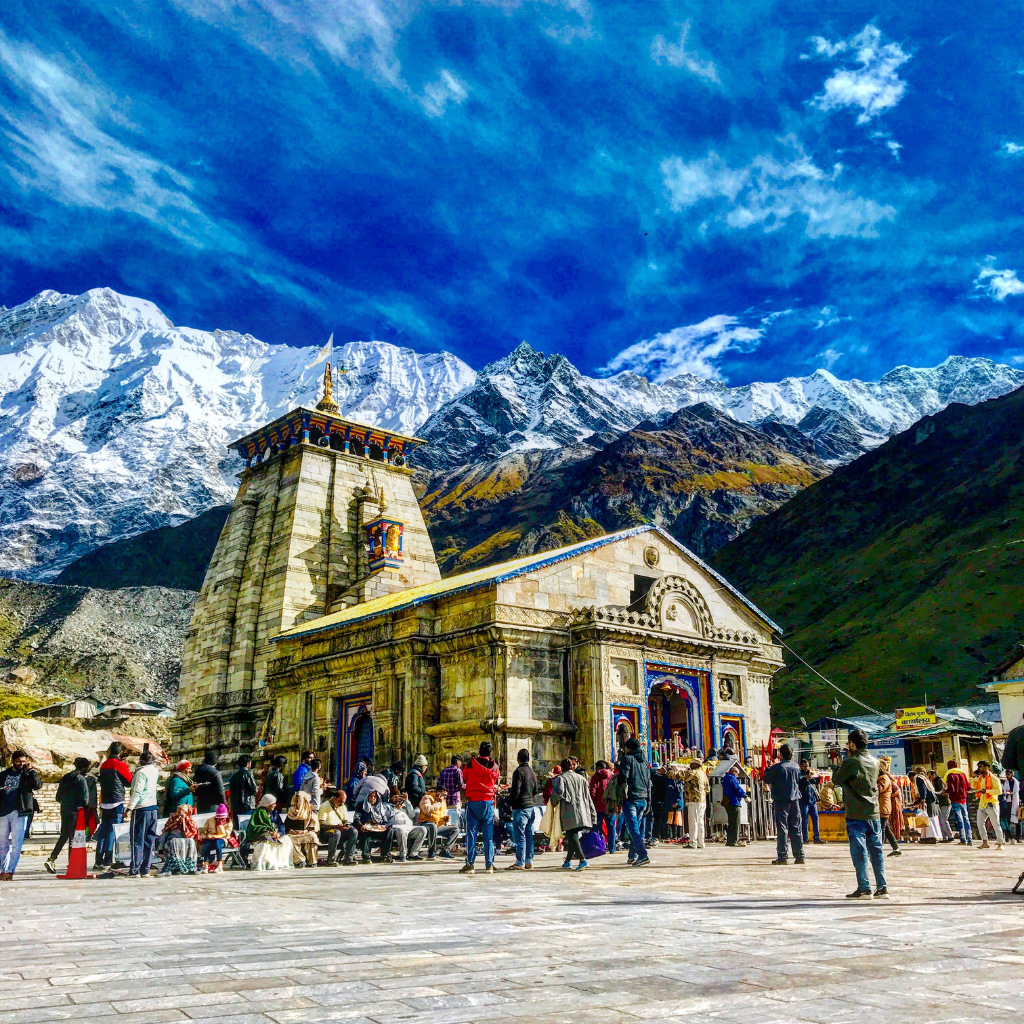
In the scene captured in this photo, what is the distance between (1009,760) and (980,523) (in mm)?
78392

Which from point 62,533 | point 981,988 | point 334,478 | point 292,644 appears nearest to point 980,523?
point 334,478

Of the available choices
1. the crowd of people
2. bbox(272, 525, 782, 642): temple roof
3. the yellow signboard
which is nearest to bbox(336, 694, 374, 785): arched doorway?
bbox(272, 525, 782, 642): temple roof

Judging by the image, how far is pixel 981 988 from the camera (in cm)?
486

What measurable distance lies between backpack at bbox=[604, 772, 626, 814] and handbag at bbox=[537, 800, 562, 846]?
0.94 m

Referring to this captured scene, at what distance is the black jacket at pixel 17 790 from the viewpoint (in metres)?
14.3

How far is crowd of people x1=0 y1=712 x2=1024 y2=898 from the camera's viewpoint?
551 inches

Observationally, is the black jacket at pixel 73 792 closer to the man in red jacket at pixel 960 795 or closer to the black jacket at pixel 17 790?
the black jacket at pixel 17 790

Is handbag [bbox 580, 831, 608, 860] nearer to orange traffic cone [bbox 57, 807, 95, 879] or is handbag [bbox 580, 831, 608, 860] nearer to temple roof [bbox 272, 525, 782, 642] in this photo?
orange traffic cone [bbox 57, 807, 95, 879]

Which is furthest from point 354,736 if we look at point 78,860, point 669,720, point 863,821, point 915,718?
point 915,718

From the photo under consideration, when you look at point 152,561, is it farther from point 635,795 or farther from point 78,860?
point 635,795

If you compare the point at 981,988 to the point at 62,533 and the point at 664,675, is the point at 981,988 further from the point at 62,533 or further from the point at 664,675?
the point at 62,533

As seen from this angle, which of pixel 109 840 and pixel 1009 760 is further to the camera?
pixel 109 840

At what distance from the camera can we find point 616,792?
48.9 feet

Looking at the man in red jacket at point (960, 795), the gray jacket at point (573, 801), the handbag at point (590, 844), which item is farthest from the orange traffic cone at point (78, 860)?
the man in red jacket at point (960, 795)
